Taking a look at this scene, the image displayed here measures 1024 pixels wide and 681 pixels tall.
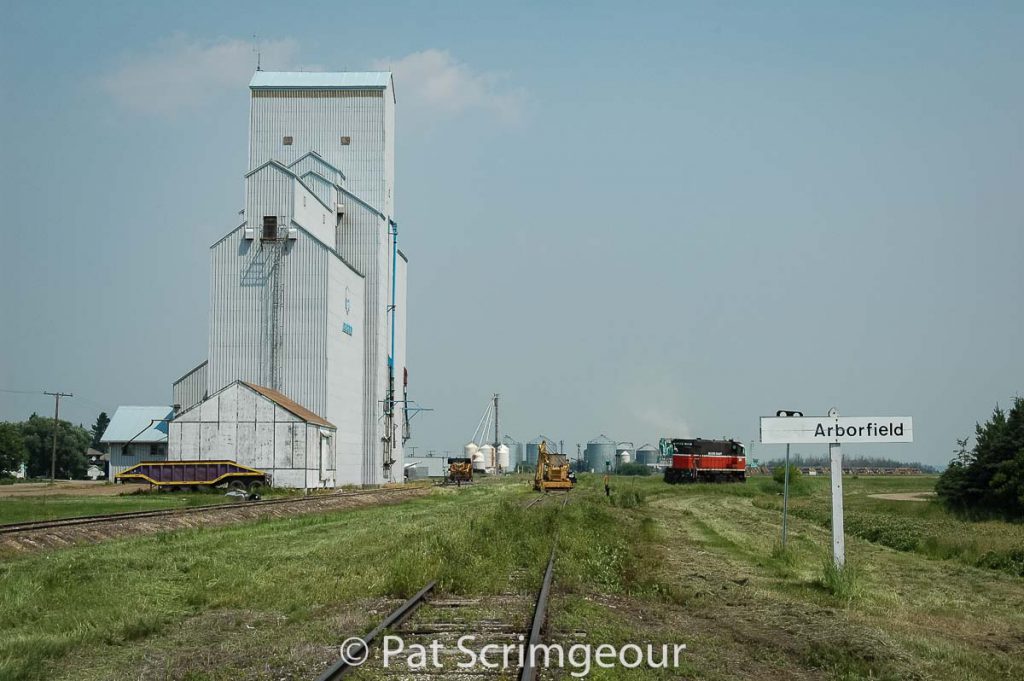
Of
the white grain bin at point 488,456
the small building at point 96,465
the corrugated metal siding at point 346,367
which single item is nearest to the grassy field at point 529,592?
the corrugated metal siding at point 346,367

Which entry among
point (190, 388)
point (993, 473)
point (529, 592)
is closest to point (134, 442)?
point (190, 388)

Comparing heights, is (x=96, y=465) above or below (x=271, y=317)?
below

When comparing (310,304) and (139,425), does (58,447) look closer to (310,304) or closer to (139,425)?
(139,425)

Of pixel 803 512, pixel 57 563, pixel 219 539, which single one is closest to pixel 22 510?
pixel 219 539

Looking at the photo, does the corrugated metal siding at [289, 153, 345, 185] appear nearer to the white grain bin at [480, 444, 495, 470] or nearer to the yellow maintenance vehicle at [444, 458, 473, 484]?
the yellow maintenance vehicle at [444, 458, 473, 484]

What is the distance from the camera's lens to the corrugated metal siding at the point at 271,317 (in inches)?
2559

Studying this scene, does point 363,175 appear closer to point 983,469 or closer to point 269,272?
point 269,272

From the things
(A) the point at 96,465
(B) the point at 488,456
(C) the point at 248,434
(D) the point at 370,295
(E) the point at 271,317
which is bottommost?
(B) the point at 488,456

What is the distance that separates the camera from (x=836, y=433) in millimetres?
17406

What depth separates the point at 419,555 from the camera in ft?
59.7

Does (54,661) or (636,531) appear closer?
(54,661)

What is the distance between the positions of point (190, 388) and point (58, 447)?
56470mm

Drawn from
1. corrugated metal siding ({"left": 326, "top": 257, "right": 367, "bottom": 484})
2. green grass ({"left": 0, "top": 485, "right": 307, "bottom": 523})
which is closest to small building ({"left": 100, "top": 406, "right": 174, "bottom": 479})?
corrugated metal siding ({"left": 326, "top": 257, "right": 367, "bottom": 484})

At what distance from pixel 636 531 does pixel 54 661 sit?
811 inches
